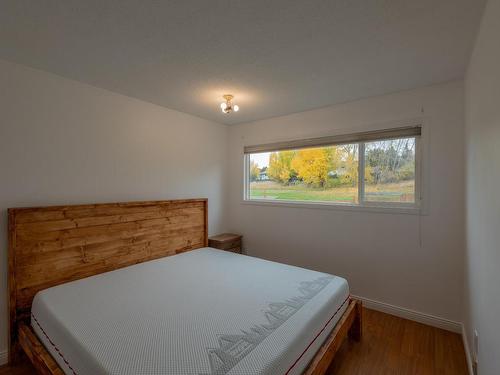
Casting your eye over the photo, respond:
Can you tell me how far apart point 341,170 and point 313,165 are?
1.28ft

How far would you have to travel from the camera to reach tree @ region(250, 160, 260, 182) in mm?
3920

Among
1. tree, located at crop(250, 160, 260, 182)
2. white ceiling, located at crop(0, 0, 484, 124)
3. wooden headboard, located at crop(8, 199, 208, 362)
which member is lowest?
wooden headboard, located at crop(8, 199, 208, 362)

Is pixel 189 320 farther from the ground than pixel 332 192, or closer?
closer

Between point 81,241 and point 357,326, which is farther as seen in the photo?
point 81,241

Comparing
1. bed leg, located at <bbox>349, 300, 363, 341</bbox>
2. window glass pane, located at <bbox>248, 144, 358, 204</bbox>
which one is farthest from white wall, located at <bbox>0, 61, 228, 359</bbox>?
bed leg, located at <bbox>349, 300, 363, 341</bbox>

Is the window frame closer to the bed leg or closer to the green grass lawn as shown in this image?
the green grass lawn

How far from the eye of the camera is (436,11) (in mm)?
1410

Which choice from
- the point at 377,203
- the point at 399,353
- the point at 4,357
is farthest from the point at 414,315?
the point at 4,357

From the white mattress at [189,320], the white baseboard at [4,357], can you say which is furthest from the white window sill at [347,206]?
the white baseboard at [4,357]

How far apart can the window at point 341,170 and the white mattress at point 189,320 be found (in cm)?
119

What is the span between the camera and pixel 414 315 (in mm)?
2521

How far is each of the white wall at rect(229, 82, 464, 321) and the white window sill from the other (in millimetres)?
51

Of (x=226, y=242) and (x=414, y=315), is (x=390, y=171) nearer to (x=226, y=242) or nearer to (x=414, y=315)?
(x=414, y=315)

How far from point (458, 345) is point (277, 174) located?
2616 millimetres
